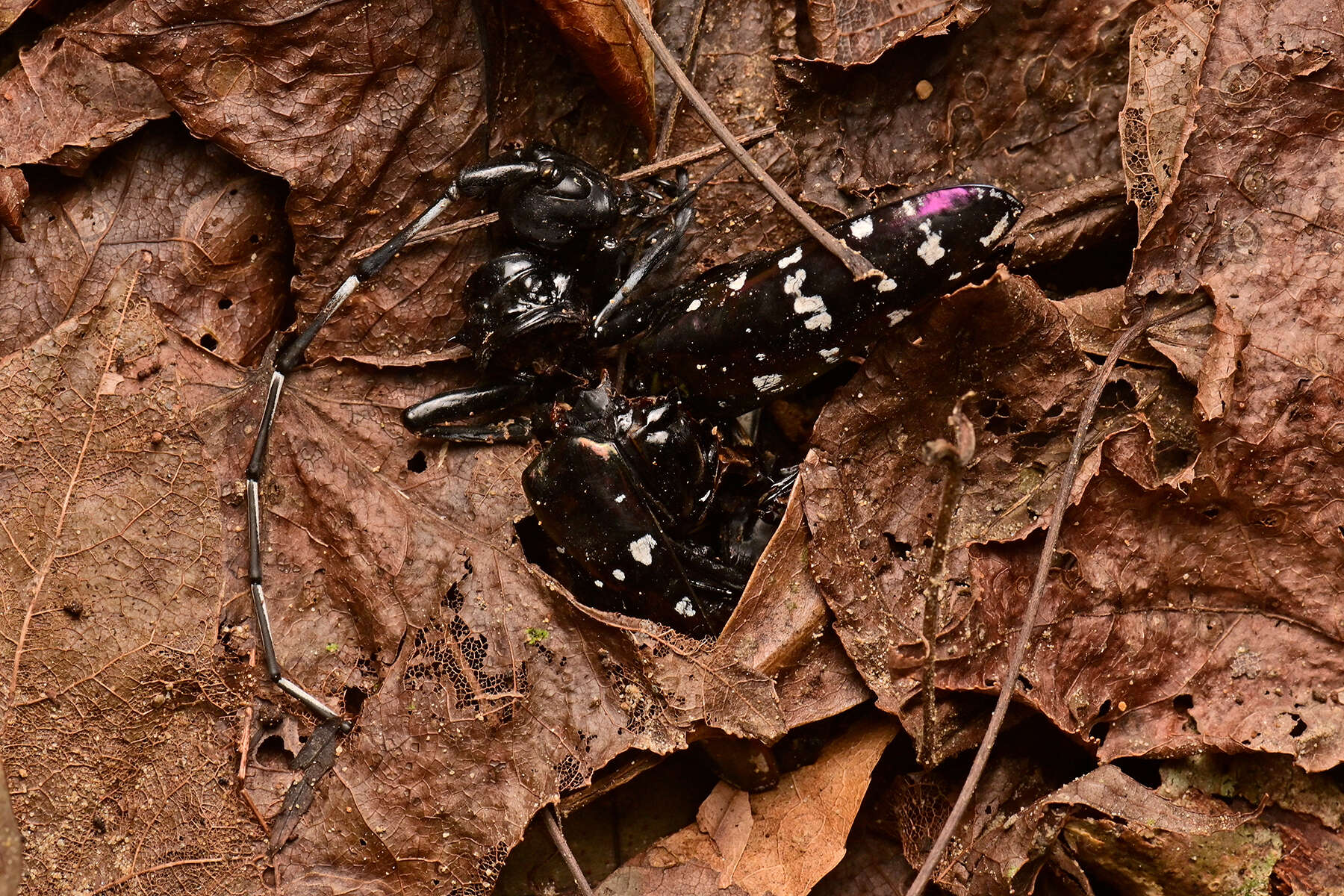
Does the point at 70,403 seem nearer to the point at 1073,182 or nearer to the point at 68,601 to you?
the point at 68,601

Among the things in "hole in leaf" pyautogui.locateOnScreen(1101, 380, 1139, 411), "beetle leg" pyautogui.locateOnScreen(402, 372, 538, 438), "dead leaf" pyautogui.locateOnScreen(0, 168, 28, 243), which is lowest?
"hole in leaf" pyautogui.locateOnScreen(1101, 380, 1139, 411)

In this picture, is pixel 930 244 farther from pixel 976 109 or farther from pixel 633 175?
pixel 633 175

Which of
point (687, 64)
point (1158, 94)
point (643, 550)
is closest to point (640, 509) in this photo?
point (643, 550)

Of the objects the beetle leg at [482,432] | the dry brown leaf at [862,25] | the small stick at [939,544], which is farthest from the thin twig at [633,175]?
the small stick at [939,544]

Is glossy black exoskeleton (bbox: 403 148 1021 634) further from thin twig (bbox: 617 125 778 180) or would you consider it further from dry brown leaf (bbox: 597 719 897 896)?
dry brown leaf (bbox: 597 719 897 896)

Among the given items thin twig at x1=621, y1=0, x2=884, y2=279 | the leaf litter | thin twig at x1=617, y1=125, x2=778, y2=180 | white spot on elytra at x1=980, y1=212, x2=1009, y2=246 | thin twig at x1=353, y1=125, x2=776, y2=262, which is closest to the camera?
the leaf litter

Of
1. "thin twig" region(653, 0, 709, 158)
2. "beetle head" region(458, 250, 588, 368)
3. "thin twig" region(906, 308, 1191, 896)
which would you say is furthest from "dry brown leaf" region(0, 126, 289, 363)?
"thin twig" region(906, 308, 1191, 896)

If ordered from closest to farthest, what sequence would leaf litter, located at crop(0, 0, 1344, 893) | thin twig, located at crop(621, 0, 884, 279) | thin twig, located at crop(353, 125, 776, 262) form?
leaf litter, located at crop(0, 0, 1344, 893)
thin twig, located at crop(621, 0, 884, 279)
thin twig, located at crop(353, 125, 776, 262)

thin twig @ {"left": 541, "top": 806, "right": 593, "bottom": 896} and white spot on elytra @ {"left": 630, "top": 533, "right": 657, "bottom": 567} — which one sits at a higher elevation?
white spot on elytra @ {"left": 630, "top": 533, "right": 657, "bottom": 567}

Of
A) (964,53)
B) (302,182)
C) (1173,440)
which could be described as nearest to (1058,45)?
(964,53)

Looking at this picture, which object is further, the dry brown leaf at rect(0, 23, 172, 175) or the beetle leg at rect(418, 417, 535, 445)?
the beetle leg at rect(418, 417, 535, 445)
